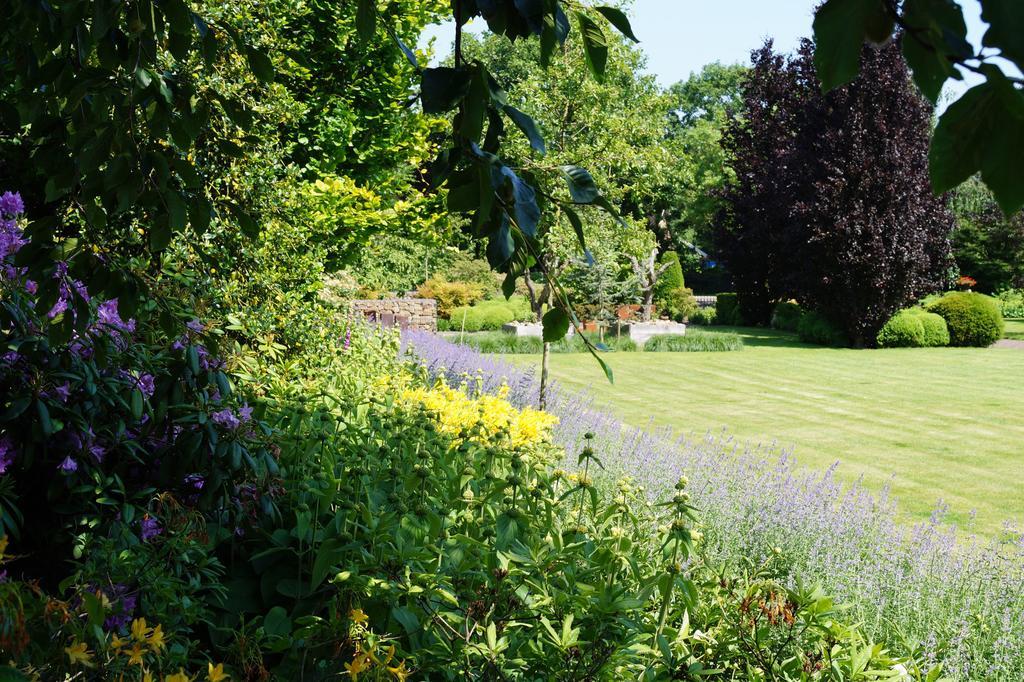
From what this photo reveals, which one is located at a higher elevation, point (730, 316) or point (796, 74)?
point (796, 74)

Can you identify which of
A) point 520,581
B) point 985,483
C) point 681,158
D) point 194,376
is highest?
point 681,158

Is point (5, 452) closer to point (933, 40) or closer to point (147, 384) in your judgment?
point (147, 384)

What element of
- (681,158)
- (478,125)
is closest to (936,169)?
(478,125)

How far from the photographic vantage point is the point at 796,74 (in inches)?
973

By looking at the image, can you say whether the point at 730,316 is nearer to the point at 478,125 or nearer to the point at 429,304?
the point at 429,304

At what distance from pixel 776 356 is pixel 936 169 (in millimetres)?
17232

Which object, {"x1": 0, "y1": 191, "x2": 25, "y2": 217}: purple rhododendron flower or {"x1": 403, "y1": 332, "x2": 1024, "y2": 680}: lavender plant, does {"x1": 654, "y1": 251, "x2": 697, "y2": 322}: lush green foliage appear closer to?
{"x1": 403, "y1": 332, "x2": 1024, "y2": 680}: lavender plant

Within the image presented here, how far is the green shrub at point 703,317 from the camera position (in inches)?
1096

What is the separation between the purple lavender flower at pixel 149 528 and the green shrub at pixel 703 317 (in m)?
26.5

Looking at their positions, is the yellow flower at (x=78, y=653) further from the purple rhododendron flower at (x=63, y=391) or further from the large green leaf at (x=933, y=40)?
the large green leaf at (x=933, y=40)

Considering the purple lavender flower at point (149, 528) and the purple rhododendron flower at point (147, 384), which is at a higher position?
the purple rhododendron flower at point (147, 384)

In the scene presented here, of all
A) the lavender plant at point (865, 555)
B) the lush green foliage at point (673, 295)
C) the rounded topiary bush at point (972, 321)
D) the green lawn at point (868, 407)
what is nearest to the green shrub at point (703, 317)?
the lush green foliage at point (673, 295)

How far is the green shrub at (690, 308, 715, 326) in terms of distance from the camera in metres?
27.8

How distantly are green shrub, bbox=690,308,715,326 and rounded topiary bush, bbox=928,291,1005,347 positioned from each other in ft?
28.2
